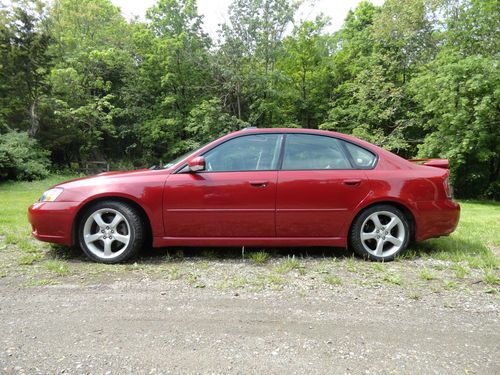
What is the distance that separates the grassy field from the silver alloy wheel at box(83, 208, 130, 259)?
0.58ft

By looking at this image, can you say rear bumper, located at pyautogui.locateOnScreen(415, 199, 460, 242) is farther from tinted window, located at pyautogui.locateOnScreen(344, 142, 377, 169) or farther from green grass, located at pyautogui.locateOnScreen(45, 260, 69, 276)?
green grass, located at pyautogui.locateOnScreen(45, 260, 69, 276)

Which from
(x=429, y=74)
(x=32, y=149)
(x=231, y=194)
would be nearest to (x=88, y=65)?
(x=32, y=149)

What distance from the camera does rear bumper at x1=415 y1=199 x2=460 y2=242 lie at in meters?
4.19

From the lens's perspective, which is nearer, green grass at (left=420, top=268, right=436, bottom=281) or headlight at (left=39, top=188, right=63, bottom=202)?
green grass at (left=420, top=268, right=436, bottom=281)

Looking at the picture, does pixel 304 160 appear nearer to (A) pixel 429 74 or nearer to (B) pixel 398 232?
(B) pixel 398 232

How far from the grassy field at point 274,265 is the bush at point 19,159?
13914 mm

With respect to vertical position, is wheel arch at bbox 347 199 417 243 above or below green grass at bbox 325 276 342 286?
above

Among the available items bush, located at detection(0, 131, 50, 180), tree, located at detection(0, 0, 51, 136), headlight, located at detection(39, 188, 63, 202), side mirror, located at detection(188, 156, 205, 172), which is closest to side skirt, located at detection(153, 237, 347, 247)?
side mirror, located at detection(188, 156, 205, 172)

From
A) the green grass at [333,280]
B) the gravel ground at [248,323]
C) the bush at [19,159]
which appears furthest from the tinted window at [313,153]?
the bush at [19,159]

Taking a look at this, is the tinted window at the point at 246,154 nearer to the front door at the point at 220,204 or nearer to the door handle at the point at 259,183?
the front door at the point at 220,204

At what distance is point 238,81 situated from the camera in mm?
24141

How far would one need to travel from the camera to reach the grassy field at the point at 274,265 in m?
3.54

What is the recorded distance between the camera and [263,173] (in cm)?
416

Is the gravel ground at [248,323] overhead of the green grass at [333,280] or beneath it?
beneath
